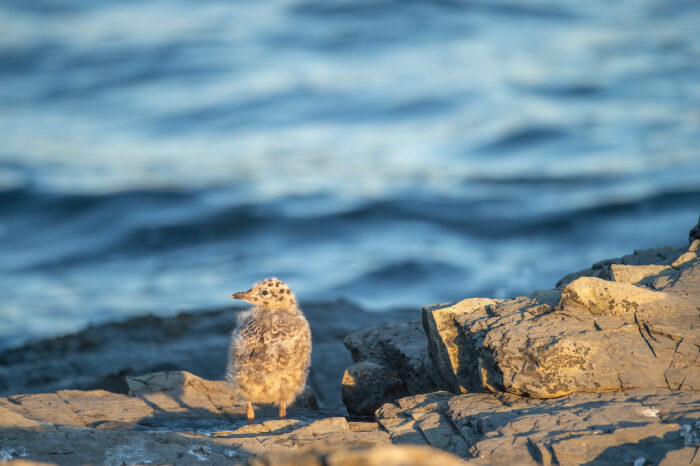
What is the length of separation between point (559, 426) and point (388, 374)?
2.36 meters

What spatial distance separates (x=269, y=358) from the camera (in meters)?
6.11

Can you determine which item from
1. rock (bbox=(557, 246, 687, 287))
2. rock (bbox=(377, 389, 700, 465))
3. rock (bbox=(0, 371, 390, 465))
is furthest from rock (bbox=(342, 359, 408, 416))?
rock (bbox=(557, 246, 687, 287))

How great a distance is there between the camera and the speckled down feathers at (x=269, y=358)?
6109mm

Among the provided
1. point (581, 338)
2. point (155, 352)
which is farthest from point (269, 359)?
point (155, 352)

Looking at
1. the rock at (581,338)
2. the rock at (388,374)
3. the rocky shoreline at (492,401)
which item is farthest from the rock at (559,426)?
the rock at (388,374)

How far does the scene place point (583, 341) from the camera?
4.89 meters

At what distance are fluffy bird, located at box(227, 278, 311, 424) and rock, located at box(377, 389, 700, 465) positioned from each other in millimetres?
1248

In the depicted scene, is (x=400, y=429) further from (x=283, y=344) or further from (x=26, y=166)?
(x=26, y=166)

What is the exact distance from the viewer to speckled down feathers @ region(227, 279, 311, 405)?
20.0 ft

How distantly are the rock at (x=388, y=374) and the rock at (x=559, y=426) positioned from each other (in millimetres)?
1101

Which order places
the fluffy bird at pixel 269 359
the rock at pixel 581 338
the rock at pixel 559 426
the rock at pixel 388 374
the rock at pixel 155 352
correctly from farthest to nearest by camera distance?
the rock at pixel 155 352
the rock at pixel 388 374
the fluffy bird at pixel 269 359
the rock at pixel 581 338
the rock at pixel 559 426

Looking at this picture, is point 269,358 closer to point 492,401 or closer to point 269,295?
point 269,295

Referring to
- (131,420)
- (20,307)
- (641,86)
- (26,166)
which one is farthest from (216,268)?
(641,86)

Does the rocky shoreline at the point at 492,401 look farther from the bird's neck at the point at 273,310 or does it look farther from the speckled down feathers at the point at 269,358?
the bird's neck at the point at 273,310
